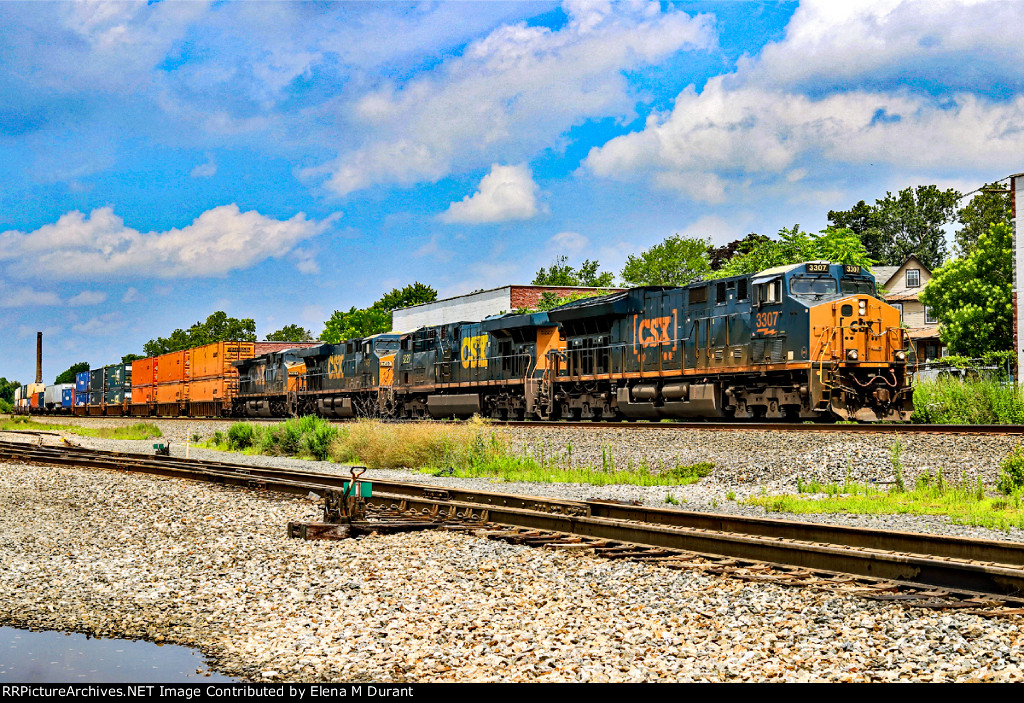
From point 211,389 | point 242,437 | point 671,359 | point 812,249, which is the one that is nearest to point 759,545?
point 671,359

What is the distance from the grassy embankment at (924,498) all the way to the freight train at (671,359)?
681 centimetres

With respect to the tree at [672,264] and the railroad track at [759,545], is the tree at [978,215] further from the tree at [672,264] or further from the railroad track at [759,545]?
the railroad track at [759,545]

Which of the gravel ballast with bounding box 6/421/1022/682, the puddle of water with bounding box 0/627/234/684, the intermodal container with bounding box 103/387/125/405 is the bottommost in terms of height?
the puddle of water with bounding box 0/627/234/684

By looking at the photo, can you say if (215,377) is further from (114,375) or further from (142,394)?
(114,375)

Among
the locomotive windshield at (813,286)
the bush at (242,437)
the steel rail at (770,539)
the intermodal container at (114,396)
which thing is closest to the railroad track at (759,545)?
the steel rail at (770,539)

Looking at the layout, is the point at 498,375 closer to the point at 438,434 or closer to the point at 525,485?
the point at 438,434

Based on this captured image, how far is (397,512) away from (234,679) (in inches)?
221

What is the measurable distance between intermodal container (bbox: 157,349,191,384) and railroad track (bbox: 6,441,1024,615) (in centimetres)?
4855

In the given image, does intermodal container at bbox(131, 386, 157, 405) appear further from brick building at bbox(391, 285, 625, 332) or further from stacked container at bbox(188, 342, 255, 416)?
brick building at bbox(391, 285, 625, 332)

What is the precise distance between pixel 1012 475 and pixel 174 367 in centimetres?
5496

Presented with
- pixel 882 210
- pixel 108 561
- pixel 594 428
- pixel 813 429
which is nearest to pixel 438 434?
pixel 594 428

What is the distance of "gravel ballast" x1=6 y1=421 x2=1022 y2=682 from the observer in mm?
4992

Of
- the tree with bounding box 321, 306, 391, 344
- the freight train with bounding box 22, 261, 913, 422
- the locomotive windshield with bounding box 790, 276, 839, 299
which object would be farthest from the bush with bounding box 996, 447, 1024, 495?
the tree with bounding box 321, 306, 391, 344

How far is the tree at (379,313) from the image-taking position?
8562cm
